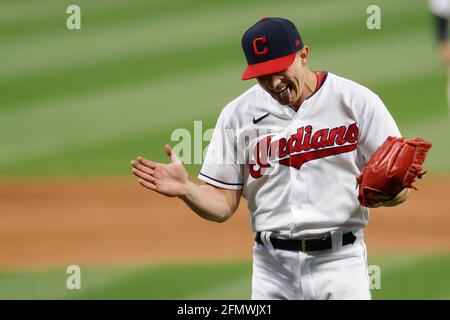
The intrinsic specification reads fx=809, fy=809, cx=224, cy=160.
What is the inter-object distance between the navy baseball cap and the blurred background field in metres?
4.38

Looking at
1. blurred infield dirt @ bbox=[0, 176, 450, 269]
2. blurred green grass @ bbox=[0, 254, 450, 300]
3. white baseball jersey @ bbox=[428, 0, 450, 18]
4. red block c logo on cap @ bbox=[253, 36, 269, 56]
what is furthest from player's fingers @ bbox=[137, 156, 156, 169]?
white baseball jersey @ bbox=[428, 0, 450, 18]

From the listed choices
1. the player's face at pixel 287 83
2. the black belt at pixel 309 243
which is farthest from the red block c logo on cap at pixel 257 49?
the black belt at pixel 309 243

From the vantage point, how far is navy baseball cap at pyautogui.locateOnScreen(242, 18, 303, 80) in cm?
309

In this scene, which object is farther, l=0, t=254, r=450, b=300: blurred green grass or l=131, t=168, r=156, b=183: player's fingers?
l=0, t=254, r=450, b=300: blurred green grass

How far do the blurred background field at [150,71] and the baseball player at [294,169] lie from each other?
4240 millimetres

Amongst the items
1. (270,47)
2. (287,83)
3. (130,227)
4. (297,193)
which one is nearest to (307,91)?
(287,83)

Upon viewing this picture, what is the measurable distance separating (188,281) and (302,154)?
249 centimetres

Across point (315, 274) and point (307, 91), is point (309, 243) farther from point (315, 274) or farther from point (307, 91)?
point (307, 91)

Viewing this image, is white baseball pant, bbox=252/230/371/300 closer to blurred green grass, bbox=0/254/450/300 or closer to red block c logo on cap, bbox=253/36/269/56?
red block c logo on cap, bbox=253/36/269/56

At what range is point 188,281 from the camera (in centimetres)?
552

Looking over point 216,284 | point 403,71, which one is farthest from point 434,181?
point 216,284

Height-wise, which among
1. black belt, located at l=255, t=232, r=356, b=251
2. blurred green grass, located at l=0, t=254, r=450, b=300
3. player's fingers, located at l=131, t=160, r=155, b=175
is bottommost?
blurred green grass, located at l=0, t=254, r=450, b=300

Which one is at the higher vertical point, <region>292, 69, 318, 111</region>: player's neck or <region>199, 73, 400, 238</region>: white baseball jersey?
<region>292, 69, 318, 111</region>: player's neck

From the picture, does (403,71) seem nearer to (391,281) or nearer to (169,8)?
(169,8)
